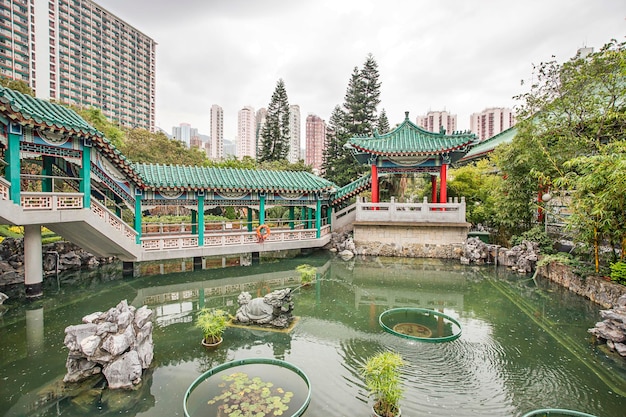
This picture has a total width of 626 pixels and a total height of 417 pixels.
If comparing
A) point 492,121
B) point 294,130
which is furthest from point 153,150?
point 492,121

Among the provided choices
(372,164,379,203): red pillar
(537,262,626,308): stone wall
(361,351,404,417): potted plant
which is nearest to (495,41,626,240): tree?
(537,262,626,308): stone wall

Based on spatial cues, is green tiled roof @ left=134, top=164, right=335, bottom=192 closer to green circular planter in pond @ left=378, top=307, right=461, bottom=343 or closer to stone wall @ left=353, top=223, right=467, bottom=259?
stone wall @ left=353, top=223, right=467, bottom=259

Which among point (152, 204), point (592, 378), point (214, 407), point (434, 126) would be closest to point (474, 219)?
point (592, 378)

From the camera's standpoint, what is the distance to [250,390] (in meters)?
4.57

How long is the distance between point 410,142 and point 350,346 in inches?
442

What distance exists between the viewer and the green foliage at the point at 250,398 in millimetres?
4125

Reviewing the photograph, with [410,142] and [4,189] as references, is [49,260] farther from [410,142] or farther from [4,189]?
[410,142]

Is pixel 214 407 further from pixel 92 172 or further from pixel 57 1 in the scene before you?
pixel 57 1

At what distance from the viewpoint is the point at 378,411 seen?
4.02 m

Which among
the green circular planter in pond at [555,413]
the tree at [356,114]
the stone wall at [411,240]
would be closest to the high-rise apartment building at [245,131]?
the tree at [356,114]

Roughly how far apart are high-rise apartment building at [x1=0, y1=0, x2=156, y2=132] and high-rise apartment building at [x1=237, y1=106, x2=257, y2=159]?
A: 18164 mm

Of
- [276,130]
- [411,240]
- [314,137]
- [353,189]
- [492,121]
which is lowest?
[411,240]

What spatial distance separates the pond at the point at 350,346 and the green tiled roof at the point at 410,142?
231 inches

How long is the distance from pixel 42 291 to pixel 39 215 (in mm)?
2895
